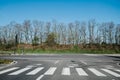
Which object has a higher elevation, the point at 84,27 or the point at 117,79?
the point at 84,27

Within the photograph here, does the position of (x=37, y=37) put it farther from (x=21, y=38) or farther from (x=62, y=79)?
(x=62, y=79)

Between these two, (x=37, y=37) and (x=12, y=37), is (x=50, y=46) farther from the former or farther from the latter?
(x=12, y=37)

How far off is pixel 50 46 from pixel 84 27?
16.8 meters

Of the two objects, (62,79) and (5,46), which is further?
(5,46)

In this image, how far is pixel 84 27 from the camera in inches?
3349

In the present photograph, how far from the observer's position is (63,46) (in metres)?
80.2

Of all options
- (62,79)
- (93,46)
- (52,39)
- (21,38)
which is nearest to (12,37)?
(21,38)

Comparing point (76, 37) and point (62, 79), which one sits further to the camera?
point (76, 37)

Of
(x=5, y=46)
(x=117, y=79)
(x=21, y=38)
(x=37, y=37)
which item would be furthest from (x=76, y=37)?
(x=117, y=79)

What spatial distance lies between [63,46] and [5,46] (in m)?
A: 21.7

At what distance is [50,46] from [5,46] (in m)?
16.6

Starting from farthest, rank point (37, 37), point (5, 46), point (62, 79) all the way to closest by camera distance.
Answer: point (37, 37) < point (5, 46) < point (62, 79)

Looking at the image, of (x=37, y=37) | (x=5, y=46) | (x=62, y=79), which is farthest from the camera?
(x=37, y=37)

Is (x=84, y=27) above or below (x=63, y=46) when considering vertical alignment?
above
